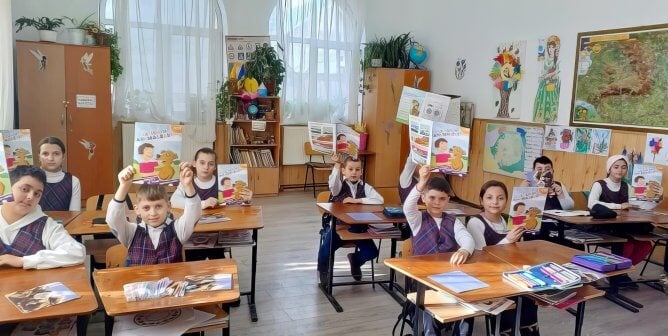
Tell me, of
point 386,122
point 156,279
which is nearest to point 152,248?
point 156,279

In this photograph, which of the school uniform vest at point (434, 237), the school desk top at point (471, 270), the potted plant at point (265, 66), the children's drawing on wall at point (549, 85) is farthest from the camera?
the potted plant at point (265, 66)

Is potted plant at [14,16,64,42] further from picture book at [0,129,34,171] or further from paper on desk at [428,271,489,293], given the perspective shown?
paper on desk at [428,271,489,293]

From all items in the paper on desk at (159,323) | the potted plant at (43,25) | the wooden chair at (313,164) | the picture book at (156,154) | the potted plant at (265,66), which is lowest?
the paper on desk at (159,323)

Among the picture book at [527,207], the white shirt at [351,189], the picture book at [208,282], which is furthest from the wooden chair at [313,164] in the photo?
the picture book at [208,282]

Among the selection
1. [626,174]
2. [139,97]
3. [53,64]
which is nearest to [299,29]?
[139,97]

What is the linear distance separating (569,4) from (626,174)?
6.93 ft

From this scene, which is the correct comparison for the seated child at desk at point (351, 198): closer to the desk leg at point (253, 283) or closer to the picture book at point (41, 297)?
the desk leg at point (253, 283)

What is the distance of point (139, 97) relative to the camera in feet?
23.7

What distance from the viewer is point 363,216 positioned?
3.67 metres

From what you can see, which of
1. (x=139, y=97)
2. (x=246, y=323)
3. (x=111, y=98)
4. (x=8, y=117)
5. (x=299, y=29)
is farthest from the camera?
(x=299, y=29)

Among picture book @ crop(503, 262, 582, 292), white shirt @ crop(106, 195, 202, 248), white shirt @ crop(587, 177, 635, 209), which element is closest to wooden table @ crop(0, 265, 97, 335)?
white shirt @ crop(106, 195, 202, 248)

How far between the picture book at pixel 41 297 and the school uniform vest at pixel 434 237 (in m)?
1.81

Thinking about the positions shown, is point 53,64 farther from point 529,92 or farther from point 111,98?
point 529,92

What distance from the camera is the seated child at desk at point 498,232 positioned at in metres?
2.88
